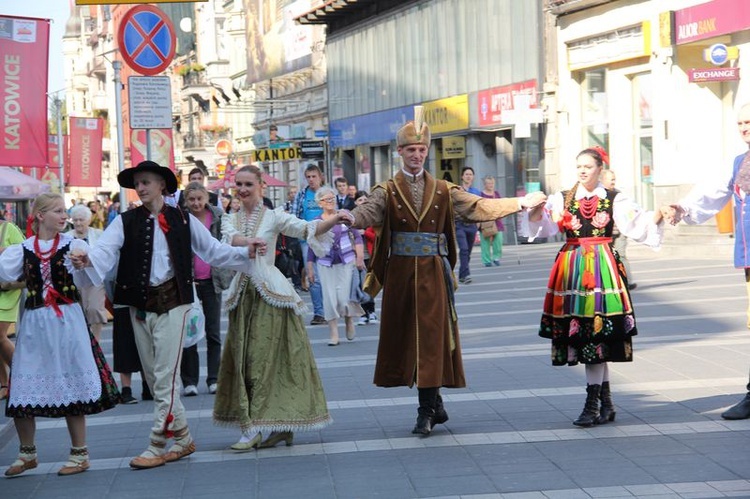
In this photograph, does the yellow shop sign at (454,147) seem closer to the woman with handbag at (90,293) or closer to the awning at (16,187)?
the awning at (16,187)

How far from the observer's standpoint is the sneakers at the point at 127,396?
10.5 m

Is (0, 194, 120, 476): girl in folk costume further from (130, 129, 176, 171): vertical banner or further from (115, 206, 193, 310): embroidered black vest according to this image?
(130, 129, 176, 171): vertical banner

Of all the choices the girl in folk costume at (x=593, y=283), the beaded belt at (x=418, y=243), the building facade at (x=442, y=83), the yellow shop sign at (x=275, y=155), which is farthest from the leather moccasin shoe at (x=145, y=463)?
the yellow shop sign at (x=275, y=155)


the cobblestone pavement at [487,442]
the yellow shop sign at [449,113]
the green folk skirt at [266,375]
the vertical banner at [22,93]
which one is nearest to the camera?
the cobblestone pavement at [487,442]

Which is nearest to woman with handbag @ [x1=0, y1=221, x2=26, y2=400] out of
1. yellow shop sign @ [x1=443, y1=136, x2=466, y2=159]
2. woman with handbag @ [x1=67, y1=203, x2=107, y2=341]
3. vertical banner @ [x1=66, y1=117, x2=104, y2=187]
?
woman with handbag @ [x1=67, y1=203, x2=107, y2=341]

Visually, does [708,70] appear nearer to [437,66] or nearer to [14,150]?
[14,150]

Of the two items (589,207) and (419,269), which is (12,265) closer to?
(419,269)

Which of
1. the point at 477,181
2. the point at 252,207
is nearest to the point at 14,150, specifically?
the point at 252,207

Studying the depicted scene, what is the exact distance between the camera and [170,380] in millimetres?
7660

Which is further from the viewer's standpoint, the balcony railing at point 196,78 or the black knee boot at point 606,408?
the balcony railing at point 196,78

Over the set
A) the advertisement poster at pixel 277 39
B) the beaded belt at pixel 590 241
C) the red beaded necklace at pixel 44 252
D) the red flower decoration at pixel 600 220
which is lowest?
the beaded belt at pixel 590 241

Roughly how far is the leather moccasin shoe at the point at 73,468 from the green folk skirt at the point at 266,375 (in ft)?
2.95

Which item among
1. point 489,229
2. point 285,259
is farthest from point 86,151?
point 285,259

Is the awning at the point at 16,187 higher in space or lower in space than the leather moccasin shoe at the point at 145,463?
higher
